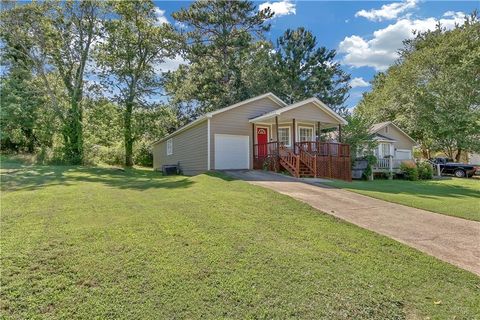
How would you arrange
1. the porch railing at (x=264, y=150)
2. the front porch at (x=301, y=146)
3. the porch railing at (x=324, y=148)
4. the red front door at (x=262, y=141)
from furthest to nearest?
the red front door at (x=262, y=141) → the porch railing at (x=264, y=150) → the porch railing at (x=324, y=148) → the front porch at (x=301, y=146)

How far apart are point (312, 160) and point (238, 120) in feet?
15.3

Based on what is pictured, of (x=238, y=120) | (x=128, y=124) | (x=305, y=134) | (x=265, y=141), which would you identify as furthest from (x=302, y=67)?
(x=128, y=124)

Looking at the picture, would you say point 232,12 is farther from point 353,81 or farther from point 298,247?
point 298,247

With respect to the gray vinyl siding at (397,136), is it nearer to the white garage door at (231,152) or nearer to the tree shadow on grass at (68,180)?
the white garage door at (231,152)

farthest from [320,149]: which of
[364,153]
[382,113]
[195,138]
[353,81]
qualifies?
[382,113]

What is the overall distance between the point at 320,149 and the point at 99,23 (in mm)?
19125

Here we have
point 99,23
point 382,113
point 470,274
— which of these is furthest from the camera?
point 382,113

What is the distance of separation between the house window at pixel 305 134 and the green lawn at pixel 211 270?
12323 mm

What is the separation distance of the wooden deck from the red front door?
39 cm

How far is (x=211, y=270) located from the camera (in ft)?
12.8

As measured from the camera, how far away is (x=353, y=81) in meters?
29.8

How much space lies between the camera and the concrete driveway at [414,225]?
16.4ft

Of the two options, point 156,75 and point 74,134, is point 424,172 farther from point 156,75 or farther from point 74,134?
point 74,134

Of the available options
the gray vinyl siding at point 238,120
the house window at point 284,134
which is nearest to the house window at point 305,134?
the house window at point 284,134
